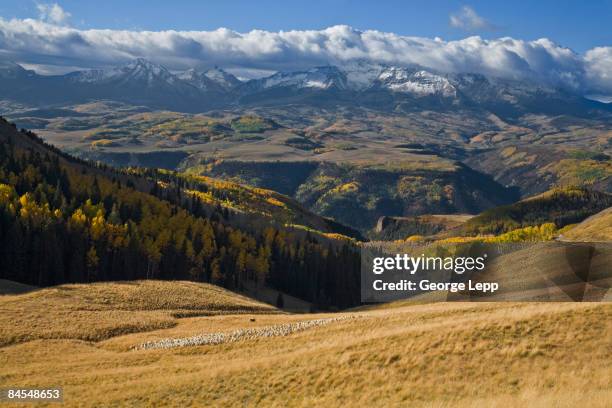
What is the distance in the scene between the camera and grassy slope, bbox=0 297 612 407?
119 feet

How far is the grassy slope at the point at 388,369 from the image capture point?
119ft

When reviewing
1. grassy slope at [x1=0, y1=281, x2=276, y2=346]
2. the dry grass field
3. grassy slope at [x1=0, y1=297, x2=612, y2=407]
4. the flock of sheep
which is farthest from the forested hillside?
grassy slope at [x1=0, y1=297, x2=612, y2=407]

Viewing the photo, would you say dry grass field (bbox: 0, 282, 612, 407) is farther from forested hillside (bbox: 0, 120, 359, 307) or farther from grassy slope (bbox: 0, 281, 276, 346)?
forested hillside (bbox: 0, 120, 359, 307)

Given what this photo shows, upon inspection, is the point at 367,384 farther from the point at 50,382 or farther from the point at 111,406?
the point at 50,382

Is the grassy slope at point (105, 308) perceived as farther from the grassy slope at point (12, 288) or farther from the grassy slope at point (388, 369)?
the grassy slope at point (388, 369)

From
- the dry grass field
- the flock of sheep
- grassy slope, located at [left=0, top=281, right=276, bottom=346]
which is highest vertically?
the dry grass field

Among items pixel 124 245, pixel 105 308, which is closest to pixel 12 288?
pixel 105 308

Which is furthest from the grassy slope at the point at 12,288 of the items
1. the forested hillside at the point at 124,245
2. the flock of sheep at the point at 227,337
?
the flock of sheep at the point at 227,337

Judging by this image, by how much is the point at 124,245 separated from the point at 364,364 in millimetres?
104756

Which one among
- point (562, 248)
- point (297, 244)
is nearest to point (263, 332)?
point (562, 248)

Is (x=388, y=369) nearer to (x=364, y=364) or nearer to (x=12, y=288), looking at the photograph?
(x=364, y=364)

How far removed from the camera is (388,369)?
41.2 metres

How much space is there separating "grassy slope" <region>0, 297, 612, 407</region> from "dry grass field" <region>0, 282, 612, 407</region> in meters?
0.08

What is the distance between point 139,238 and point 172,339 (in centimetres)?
8003
